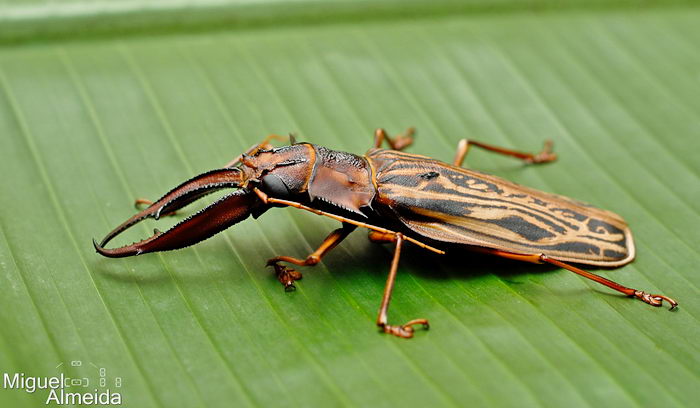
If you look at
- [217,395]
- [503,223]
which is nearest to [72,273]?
[217,395]

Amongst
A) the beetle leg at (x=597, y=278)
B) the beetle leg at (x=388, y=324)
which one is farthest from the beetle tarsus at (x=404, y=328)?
the beetle leg at (x=597, y=278)

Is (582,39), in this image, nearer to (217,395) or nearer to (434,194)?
(434,194)

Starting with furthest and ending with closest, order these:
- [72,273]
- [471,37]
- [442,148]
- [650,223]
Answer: [471,37] → [442,148] → [650,223] → [72,273]

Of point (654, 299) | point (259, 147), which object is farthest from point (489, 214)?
point (259, 147)

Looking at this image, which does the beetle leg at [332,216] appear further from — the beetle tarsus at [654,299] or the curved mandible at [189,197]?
the beetle tarsus at [654,299]

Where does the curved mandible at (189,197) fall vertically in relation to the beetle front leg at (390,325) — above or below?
above

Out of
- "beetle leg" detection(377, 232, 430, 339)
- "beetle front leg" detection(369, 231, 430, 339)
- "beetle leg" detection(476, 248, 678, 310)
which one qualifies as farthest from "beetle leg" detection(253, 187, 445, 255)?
"beetle leg" detection(476, 248, 678, 310)

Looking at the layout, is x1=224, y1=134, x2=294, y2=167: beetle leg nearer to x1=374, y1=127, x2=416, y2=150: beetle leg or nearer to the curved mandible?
the curved mandible

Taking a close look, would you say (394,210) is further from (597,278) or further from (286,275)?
(597,278)
